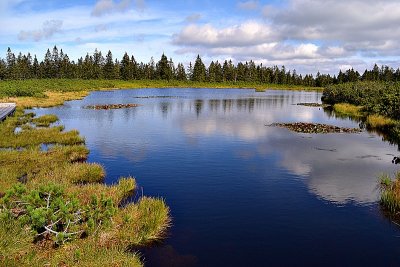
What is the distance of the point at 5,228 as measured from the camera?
13633 mm

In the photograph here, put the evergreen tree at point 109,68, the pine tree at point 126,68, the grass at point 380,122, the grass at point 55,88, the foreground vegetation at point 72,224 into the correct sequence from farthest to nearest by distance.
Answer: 1. the pine tree at point 126,68
2. the evergreen tree at point 109,68
3. the grass at point 55,88
4. the grass at point 380,122
5. the foreground vegetation at point 72,224

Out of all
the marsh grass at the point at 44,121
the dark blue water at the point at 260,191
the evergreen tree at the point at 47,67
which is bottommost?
the dark blue water at the point at 260,191

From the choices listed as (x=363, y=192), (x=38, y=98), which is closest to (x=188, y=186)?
(x=363, y=192)

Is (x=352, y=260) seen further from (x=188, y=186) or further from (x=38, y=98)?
(x=38, y=98)

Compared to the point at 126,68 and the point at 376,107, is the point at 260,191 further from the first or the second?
the point at 126,68

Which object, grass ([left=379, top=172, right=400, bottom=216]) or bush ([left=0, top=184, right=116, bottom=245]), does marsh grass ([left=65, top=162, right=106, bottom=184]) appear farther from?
grass ([left=379, top=172, right=400, bottom=216])

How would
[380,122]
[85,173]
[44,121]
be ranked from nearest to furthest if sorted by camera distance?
[85,173]
[44,121]
[380,122]

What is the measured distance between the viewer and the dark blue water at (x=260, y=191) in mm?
15844

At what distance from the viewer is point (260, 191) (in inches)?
934

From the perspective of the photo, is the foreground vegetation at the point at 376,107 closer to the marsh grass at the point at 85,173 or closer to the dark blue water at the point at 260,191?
the dark blue water at the point at 260,191

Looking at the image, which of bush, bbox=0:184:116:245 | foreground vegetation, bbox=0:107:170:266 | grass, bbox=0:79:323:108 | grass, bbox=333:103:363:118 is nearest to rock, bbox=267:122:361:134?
grass, bbox=333:103:363:118

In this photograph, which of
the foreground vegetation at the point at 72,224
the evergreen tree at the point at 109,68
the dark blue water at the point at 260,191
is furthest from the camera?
the evergreen tree at the point at 109,68

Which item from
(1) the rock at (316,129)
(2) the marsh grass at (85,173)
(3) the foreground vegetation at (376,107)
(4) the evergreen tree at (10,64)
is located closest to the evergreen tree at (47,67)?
(4) the evergreen tree at (10,64)

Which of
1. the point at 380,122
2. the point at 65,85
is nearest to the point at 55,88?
the point at 65,85
